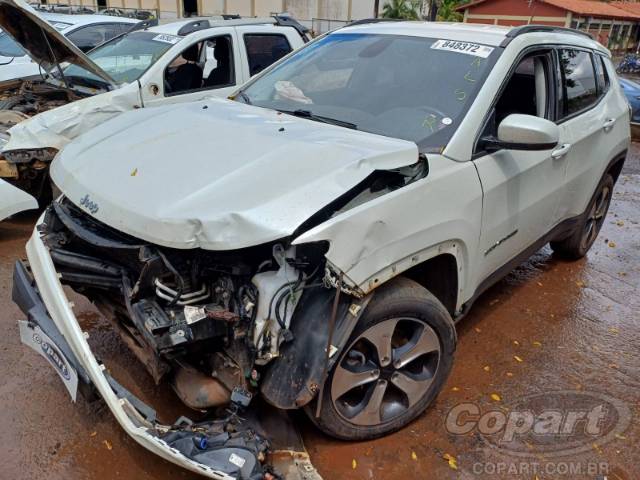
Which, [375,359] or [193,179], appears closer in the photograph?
[193,179]

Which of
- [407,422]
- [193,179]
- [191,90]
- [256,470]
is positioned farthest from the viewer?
[191,90]

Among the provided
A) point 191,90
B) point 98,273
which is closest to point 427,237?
point 98,273

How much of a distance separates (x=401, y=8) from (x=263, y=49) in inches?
1050

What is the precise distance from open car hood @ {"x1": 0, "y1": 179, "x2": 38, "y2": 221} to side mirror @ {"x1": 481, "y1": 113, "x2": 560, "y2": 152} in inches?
161

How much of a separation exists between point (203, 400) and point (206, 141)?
127 centimetres

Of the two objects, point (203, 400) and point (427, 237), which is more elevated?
point (427, 237)

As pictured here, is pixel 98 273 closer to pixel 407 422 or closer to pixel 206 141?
pixel 206 141

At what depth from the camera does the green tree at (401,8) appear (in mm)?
30233

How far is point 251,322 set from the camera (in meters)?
2.27

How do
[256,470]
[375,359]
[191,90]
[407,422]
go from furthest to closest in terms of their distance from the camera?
1. [191,90]
2. [407,422]
3. [375,359]
4. [256,470]

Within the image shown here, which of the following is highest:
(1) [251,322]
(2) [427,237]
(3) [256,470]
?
(2) [427,237]

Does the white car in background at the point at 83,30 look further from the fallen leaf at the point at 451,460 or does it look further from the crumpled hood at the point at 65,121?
the fallen leaf at the point at 451,460

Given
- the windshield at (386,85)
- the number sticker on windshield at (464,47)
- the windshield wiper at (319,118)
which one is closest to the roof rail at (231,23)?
the windshield at (386,85)

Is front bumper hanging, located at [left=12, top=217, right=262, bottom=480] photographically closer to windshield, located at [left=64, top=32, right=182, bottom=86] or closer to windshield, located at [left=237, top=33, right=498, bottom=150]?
windshield, located at [left=237, top=33, right=498, bottom=150]
